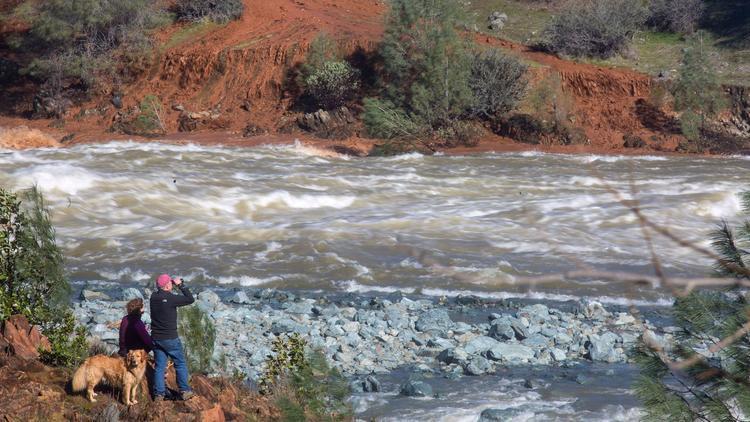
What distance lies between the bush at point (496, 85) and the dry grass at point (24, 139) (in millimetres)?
14046

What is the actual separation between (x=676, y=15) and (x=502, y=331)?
3468 cm

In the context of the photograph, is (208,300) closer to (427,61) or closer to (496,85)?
(427,61)

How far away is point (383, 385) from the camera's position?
7.47 m

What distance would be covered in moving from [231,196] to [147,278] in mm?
5877

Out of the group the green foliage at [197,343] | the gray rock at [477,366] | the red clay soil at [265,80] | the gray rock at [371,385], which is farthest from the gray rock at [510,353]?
the red clay soil at [265,80]

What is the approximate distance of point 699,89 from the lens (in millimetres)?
30391

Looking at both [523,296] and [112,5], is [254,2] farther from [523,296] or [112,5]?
[523,296]

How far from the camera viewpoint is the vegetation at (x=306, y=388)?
5.54 m

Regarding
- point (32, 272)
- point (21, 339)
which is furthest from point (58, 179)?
point (21, 339)

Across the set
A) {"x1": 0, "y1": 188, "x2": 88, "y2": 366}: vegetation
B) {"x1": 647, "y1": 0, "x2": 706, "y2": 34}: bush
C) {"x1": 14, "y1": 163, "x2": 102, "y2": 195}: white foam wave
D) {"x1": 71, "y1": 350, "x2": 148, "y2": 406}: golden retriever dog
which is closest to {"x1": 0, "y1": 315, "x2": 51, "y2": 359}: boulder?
{"x1": 0, "y1": 188, "x2": 88, "y2": 366}: vegetation

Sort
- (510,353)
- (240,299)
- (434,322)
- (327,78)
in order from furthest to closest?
(327,78)
(240,299)
(434,322)
(510,353)

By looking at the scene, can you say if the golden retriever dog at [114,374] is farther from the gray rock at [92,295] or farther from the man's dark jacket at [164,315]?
the gray rock at [92,295]

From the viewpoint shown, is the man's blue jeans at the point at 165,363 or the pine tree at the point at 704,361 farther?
the man's blue jeans at the point at 165,363

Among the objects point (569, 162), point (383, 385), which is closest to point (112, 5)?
point (569, 162)
